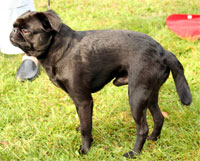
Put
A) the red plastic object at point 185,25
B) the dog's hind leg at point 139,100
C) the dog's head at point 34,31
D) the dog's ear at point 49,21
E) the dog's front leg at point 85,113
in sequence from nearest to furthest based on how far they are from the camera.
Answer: the dog's ear at point 49,21, the dog's head at point 34,31, the dog's hind leg at point 139,100, the dog's front leg at point 85,113, the red plastic object at point 185,25

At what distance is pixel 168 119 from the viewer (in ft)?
10.1

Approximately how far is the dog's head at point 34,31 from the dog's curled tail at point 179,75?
1.00 meters

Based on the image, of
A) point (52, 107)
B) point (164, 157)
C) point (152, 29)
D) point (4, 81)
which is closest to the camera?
point (164, 157)

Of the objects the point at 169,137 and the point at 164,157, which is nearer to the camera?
the point at 164,157

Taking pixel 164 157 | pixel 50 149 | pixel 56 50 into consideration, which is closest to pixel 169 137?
pixel 164 157

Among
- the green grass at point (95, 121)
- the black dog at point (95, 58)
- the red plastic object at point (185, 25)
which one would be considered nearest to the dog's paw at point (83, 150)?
the green grass at point (95, 121)

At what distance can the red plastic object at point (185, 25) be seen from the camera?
14.5 ft

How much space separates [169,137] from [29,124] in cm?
160

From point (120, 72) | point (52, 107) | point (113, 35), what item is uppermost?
point (113, 35)

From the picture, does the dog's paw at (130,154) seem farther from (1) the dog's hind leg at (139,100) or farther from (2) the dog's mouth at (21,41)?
(2) the dog's mouth at (21,41)

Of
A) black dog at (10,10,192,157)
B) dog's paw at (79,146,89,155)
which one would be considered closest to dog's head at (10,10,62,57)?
black dog at (10,10,192,157)

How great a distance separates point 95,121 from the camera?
3.15m

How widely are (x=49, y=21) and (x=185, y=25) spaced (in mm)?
3182

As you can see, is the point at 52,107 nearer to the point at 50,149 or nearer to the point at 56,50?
the point at 50,149
